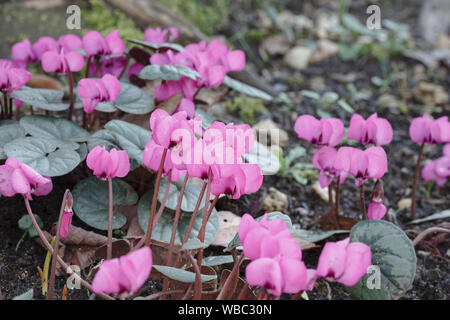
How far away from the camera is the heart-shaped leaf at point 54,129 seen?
1.64m

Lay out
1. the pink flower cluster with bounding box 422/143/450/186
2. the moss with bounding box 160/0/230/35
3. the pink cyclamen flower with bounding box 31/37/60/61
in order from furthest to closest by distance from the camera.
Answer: the moss with bounding box 160/0/230/35 < the pink flower cluster with bounding box 422/143/450/186 < the pink cyclamen flower with bounding box 31/37/60/61

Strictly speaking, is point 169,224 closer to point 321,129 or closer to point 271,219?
point 271,219

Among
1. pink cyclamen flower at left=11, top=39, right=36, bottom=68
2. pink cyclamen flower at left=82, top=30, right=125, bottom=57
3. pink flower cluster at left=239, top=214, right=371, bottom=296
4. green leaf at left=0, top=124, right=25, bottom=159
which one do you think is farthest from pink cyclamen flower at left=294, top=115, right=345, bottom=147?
pink cyclamen flower at left=11, top=39, right=36, bottom=68

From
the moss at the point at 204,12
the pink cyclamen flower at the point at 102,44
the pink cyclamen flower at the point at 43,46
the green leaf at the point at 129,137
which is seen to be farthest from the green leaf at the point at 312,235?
the moss at the point at 204,12

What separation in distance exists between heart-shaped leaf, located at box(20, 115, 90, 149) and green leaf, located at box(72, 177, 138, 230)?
0.51 ft

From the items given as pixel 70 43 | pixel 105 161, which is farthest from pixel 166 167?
pixel 70 43

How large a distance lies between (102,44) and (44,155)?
54 cm

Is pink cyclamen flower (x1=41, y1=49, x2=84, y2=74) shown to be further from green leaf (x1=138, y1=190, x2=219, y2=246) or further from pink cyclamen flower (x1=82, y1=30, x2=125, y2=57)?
green leaf (x1=138, y1=190, x2=219, y2=246)

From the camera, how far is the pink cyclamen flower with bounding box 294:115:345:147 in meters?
1.59

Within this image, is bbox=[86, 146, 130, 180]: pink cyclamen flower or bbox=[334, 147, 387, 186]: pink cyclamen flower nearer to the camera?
bbox=[86, 146, 130, 180]: pink cyclamen flower

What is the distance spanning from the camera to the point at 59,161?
1433mm

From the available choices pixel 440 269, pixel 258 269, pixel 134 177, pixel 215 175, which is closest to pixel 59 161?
pixel 134 177
